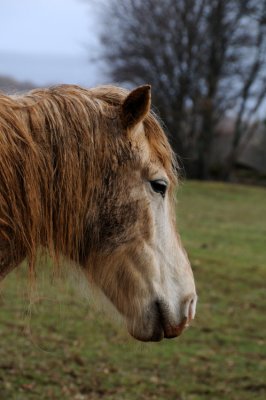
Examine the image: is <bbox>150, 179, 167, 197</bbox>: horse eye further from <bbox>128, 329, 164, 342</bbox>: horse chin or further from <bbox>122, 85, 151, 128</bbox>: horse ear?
<bbox>128, 329, 164, 342</bbox>: horse chin

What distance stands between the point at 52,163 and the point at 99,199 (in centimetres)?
25

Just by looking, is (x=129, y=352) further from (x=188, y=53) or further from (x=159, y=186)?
(x=188, y=53)

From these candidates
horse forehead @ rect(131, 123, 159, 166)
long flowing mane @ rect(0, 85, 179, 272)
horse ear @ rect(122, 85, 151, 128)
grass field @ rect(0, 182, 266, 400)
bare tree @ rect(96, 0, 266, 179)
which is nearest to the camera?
long flowing mane @ rect(0, 85, 179, 272)

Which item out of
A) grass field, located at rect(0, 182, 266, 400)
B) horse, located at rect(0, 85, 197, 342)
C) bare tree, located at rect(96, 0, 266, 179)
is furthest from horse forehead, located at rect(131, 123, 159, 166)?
bare tree, located at rect(96, 0, 266, 179)

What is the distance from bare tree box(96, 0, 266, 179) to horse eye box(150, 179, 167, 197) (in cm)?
3051

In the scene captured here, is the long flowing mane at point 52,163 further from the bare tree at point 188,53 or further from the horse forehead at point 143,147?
the bare tree at point 188,53

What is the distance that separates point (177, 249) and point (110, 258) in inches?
12.9

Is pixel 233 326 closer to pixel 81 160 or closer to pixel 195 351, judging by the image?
pixel 195 351

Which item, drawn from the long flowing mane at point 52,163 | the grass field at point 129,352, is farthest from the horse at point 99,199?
the grass field at point 129,352

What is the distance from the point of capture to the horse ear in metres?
2.83

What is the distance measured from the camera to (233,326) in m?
8.63

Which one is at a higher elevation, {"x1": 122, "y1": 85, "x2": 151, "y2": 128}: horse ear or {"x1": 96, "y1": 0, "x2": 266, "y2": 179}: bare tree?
{"x1": 122, "y1": 85, "x2": 151, "y2": 128}: horse ear

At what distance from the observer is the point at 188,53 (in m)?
34.9

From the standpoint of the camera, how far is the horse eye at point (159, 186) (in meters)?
2.96
